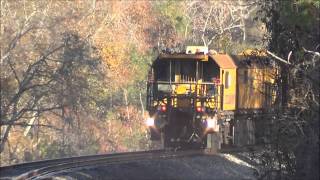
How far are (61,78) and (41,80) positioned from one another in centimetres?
147

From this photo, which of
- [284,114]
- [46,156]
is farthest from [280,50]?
[46,156]

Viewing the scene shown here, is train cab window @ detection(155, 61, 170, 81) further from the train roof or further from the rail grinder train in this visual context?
the train roof

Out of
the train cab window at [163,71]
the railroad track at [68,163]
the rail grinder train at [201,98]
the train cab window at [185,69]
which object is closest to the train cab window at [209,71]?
A: the rail grinder train at [201,98]

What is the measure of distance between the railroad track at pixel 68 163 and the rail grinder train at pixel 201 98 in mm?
1257

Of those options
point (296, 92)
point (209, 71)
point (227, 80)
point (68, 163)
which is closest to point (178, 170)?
point (68, 163)

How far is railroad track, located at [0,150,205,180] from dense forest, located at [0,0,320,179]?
7.93 meters

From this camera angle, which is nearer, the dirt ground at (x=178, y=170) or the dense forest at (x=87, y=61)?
the dirt ground at (x=178, y=170)

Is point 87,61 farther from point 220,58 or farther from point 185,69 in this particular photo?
point 220,58

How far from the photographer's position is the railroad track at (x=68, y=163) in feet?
48.5

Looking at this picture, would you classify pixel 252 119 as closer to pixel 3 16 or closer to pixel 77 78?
pixel 77 78

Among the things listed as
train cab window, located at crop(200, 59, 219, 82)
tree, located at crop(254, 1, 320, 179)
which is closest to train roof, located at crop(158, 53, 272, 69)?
train cab window, located at crop(200, 59, 219, 82)

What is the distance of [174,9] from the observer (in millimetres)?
43781

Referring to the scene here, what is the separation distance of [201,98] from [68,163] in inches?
229

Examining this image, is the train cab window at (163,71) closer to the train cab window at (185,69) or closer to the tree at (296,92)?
the train cab window at (185,69)
